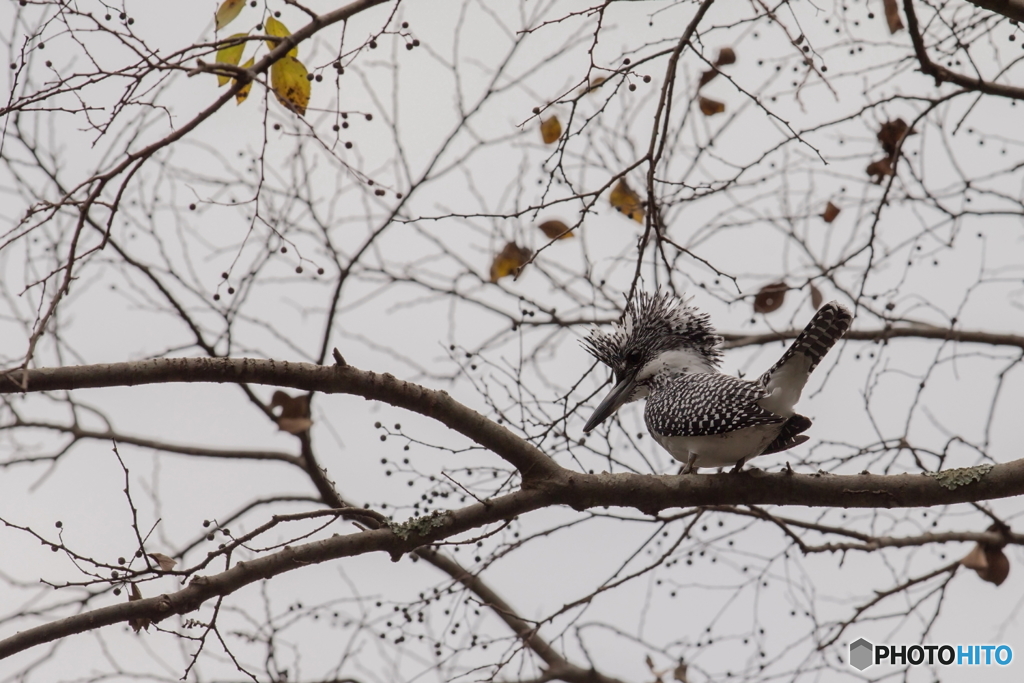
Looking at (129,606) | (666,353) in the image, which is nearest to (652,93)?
(666,353)

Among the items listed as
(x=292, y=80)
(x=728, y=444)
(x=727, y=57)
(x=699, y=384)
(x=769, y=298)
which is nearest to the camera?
(x=292, y=80)

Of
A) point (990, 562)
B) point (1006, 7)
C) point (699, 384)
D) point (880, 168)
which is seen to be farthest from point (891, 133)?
point (990, 562)

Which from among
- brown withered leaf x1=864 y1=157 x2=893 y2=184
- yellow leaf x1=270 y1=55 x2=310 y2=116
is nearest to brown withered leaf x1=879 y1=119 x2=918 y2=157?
brown withered leaf x1=864 y1=157 x2=893 y2=184

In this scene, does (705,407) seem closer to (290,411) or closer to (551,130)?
(551,130)

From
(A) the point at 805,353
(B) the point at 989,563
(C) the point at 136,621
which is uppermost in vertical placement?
(A) the point at 805,353

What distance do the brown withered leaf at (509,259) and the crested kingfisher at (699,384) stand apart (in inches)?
23.6

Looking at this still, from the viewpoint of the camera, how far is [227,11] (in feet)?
8.72

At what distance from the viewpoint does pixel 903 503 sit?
324 cm

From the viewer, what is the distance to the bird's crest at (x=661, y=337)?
4.54 meters

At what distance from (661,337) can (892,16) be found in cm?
169

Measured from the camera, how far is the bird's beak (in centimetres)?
442

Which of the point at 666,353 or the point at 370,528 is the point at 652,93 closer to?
the point at 666,353

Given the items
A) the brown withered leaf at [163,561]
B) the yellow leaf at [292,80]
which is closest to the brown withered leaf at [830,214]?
the yellow leaf at [292,80]

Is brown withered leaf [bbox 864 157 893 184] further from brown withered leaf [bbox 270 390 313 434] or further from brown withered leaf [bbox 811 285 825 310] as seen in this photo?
brown withered leaf [bbox 270 390 313 434]
